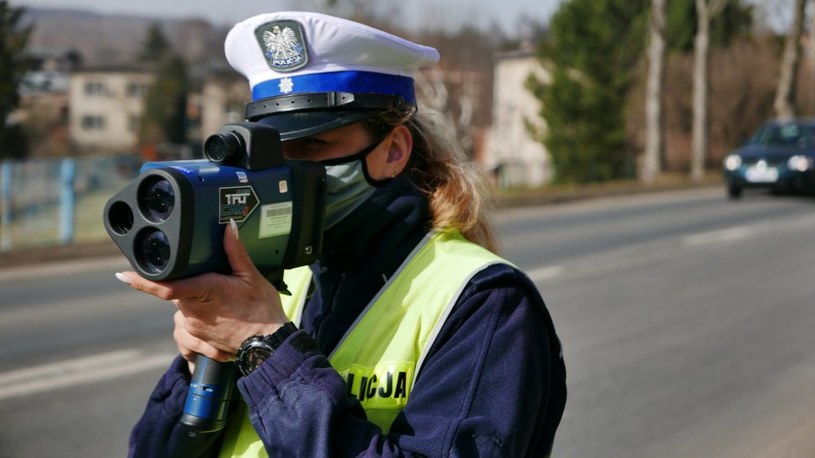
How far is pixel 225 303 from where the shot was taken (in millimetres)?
1595

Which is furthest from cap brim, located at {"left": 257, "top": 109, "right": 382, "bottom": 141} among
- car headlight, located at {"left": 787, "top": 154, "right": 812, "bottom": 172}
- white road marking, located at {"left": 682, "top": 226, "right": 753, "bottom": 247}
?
car headlight, located at {"left": 787, "top": 154, "right": 812, "bottom": 172}

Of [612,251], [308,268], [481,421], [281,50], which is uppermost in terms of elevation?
[281,50]

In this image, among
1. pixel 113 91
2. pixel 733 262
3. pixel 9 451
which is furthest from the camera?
pixel 113 91

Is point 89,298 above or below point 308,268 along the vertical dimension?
below

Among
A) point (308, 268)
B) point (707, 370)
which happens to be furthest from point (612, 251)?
point (308, 268)

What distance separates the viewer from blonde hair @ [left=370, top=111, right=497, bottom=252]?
2021mm

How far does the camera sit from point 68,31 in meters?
9.17

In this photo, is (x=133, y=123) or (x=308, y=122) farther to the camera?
(x=133, y=123)

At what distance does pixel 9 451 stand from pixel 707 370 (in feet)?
13.8

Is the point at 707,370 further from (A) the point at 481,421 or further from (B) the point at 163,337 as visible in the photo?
(A) the point at 481,421

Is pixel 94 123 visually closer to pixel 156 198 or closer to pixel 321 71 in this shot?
pixel 321 71

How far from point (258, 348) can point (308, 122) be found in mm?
454

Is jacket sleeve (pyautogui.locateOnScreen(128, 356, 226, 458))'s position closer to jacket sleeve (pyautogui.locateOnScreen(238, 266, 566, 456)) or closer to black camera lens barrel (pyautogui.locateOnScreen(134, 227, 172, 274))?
jacket sleeve (pyautogui.locateOnScreen(238, 266, 566, 456))

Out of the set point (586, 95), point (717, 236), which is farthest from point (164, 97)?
point (717, 236)
